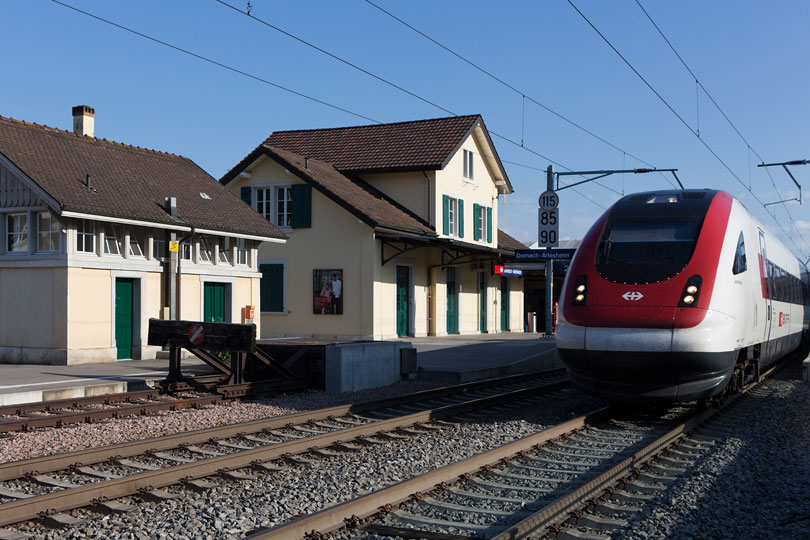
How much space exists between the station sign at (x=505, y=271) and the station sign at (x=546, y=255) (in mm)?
9479

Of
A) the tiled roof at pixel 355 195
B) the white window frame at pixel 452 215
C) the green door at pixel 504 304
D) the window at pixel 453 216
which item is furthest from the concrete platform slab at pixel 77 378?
the green door at pixel 504 304

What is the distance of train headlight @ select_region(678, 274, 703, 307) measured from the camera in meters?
9.72

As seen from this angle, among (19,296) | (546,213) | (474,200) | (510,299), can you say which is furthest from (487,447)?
(510,299)

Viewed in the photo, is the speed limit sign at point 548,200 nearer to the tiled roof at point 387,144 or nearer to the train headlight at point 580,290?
the tiled roof at point 387,144

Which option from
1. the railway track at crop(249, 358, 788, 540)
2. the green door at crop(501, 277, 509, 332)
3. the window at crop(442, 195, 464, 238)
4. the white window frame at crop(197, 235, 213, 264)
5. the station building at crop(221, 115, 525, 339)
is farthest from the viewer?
the green door at crop(501, 277, 509, 332)

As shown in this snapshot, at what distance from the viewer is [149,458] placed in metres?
8.20

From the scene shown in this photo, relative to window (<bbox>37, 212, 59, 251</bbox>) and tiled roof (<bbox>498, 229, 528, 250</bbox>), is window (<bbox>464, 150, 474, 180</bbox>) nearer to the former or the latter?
tiled roof (<bbox>498, 229, 528, 250</bbox>)

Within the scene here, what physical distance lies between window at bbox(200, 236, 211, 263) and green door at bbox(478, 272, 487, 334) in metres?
14.5

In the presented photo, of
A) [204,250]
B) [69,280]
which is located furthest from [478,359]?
[69,280]

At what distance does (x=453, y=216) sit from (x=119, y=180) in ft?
46.2

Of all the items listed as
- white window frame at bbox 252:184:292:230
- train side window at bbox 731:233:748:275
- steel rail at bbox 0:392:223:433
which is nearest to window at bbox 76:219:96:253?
steel rail at bbox 0:392:223:433

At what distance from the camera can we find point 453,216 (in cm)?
3177

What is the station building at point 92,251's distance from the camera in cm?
1786

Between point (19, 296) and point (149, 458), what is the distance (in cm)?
1191
